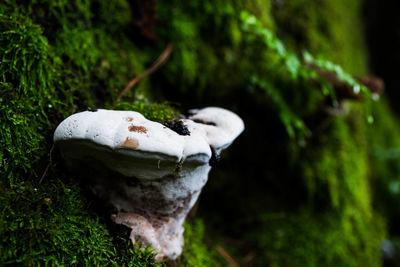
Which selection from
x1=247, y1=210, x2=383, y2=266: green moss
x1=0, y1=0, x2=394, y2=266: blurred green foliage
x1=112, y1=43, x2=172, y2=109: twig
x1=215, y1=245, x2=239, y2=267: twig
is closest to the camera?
x1=0, y1=0, x2=394, y2=266: blurred green foliage

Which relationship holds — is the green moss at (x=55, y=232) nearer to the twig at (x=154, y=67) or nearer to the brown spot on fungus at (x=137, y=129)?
the brown spot on fungus at (x=137, y=129)

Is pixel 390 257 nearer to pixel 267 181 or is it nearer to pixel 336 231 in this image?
pixel 336 231

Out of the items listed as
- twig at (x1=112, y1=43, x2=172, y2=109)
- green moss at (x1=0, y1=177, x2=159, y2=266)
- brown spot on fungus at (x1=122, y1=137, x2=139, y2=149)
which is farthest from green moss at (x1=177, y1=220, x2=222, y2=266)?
twig at (x1=112, y1=43, x2=172, y2=109)

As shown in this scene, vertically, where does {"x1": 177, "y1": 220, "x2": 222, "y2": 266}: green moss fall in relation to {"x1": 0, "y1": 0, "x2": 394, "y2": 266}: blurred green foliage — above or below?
below

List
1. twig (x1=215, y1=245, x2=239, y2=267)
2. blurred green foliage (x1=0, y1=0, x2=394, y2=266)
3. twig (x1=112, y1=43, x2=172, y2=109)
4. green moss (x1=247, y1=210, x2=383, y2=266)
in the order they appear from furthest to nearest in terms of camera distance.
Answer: green moss (x1=247, y1=210, x2=383, y2=266) → twig (x1=215, y1=245, x2=239, y2=267) → twig (x1=112, y1=43, x2=172, y2=109) → blurred green foliage (x1=0, y1=0, x2=394, y2=266)

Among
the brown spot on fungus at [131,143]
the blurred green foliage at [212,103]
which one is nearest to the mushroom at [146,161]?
the brown spot on fungus at [131,143]

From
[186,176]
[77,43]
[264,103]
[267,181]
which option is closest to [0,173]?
[186,176]

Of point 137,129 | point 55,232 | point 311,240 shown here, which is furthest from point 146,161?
point 311,240

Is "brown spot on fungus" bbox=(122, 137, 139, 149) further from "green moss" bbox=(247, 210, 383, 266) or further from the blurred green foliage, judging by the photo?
"green moss" bbox=(247, 210, 383, 266)
